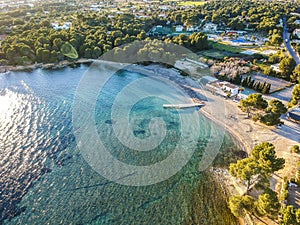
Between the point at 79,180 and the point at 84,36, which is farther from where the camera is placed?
the point at 84,36

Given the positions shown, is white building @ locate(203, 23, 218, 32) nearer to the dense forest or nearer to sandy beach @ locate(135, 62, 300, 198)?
the dense forest

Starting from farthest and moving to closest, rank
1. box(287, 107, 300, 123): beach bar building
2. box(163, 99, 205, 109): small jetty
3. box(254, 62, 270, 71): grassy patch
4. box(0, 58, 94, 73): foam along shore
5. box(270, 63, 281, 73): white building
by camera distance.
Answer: box(0, 58, 94, 73): foam along shore → box(254, 62, 270, 71): grassy patch → box(270, 63, 281, 73): white building → box(163, 99, 205, 109): small jetty → box(287, 107, 300, 123): beach bar building

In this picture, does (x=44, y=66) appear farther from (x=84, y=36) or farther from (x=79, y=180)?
(x=79, y=180)

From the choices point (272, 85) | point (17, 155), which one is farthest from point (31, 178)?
point (272, 85)

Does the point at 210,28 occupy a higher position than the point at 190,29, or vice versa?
the point at 210,28

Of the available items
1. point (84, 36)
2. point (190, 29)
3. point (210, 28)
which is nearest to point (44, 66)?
point (84, 36)

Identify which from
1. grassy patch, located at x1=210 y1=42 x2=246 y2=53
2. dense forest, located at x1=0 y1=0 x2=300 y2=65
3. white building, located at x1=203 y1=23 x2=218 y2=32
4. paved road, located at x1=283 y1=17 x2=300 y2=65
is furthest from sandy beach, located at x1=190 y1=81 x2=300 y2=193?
white building, located at x1=203 y1=23 x2=218 y2=32

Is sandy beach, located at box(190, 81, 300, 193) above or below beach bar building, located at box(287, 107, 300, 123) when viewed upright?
below

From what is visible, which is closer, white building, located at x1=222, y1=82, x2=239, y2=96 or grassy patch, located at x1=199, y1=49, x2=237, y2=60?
white building, located at x1=222, y1=82, x2=239, y2=96

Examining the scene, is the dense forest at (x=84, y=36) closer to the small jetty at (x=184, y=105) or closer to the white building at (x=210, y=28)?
the white building at (x=210, y=28)

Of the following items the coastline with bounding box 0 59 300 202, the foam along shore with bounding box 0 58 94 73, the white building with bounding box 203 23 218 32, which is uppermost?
the white building with bounding box 203 23 218 32
